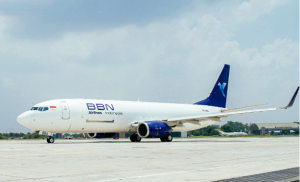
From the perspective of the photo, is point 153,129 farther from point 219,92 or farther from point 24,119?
point 219,92

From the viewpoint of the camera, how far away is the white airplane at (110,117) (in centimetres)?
2808

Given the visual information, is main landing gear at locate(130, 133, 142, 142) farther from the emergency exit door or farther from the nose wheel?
the emergency exit door

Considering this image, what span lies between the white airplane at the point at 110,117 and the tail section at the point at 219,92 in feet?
12.0

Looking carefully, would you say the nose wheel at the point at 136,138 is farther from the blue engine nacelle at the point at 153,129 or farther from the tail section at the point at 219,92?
the tail section at the point at 219,92

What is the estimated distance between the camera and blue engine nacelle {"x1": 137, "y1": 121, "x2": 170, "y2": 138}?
31.4 meters

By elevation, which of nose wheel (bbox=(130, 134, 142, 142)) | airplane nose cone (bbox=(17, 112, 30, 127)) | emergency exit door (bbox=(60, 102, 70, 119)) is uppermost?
emergency exit door (bbox=(60, 102, 70, 119))

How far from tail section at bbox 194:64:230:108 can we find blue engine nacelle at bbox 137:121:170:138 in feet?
39.2

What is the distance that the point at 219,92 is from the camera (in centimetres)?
4447

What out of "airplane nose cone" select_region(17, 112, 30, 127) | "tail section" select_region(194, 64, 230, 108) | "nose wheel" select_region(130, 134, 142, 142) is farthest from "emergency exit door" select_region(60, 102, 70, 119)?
"tail section" select_region(194, 64, 230, 108)

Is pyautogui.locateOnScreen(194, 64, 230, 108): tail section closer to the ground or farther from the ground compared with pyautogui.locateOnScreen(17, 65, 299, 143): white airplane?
farther from the ground

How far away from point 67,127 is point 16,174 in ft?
66.3

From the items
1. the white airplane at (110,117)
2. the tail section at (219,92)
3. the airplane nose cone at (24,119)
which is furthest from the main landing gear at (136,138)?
the tail section at (219,92)

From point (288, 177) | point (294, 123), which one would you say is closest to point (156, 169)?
point (288, 177)

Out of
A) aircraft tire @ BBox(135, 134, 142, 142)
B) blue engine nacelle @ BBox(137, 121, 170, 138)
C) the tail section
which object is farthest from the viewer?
the tail section
